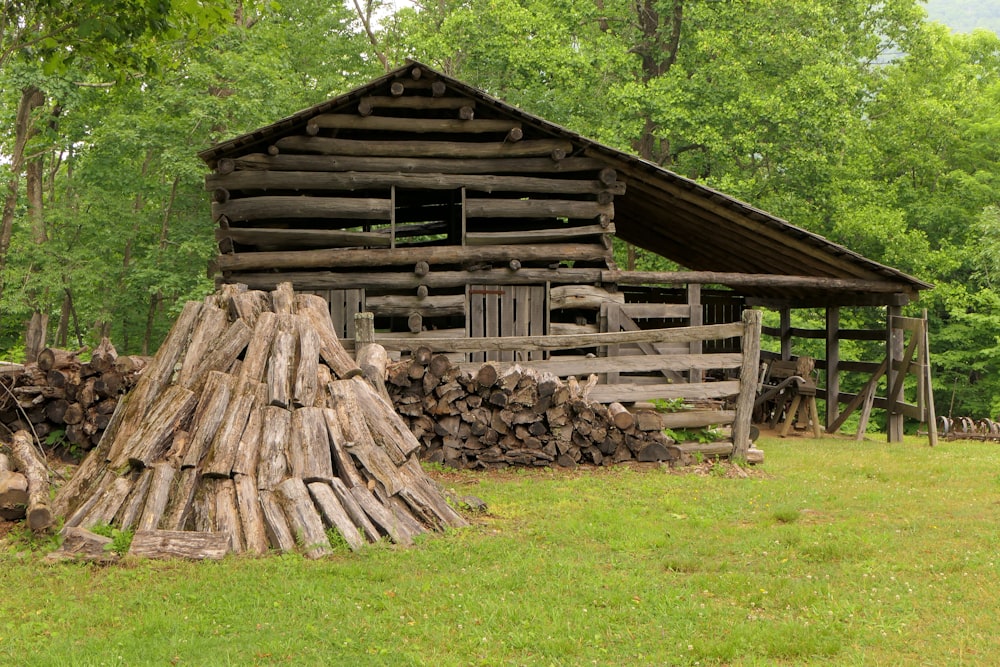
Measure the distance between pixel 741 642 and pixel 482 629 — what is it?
5.35ft

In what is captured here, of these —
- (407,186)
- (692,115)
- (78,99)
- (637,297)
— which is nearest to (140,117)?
(78,99)

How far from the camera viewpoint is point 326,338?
9711 millimetres

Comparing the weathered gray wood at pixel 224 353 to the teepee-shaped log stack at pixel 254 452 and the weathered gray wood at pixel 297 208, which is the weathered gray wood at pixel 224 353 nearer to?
the teepee-shaped log stack at pixel 254 452

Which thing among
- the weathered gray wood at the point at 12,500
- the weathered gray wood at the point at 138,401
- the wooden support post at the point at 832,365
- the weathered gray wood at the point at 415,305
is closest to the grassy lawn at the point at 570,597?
the weathered gray wood at the point at 12,500

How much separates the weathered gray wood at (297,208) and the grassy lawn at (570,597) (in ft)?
22.3

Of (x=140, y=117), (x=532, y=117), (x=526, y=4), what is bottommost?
(x=532, y=117)

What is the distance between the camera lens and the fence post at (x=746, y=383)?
11859 mm

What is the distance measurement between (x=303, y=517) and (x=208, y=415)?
1.39 metres

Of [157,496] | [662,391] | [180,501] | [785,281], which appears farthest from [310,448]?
[785,281]

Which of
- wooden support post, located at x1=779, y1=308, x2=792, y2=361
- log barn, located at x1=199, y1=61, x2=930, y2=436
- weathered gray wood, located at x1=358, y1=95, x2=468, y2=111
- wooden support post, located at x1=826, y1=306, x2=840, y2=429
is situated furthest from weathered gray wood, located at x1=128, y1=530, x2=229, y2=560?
wooden support post, located at x1=779, y1=308, x2=792, y2=361

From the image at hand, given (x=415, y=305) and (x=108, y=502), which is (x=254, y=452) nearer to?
(x=108, y=502)

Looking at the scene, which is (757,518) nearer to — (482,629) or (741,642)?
(741,642)

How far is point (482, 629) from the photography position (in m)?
5.66

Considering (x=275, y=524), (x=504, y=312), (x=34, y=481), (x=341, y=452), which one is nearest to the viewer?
(x=275, y=524)
